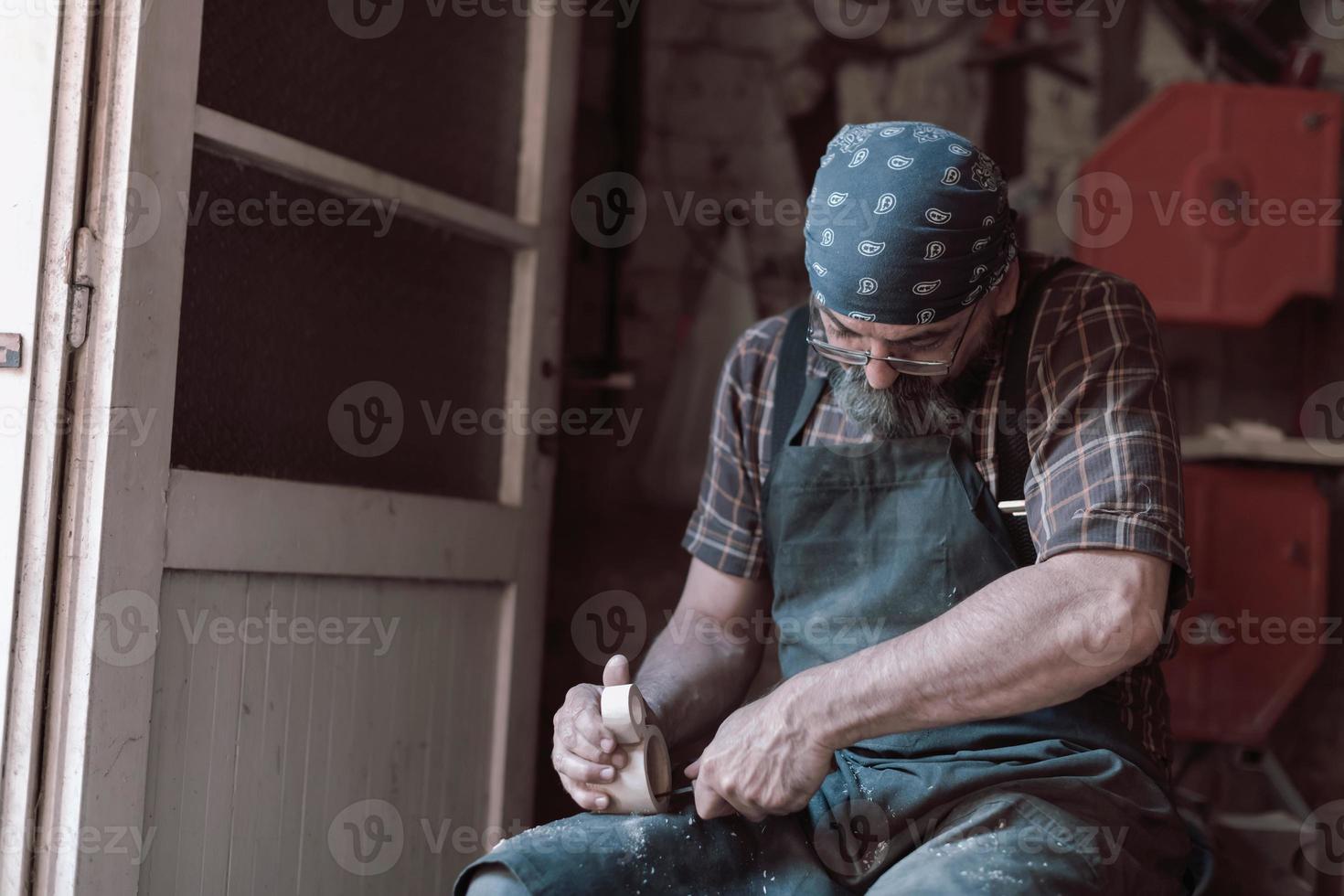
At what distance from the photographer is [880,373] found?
1.71 m

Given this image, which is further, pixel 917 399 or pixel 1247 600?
pixel 1247 600

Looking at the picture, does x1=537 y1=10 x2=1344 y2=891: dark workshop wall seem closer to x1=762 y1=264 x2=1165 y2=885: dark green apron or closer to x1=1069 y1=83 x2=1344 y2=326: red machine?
x1=1069 y1=83 x2=1344 y2=326: red machine

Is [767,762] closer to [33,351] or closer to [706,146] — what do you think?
[33,351]

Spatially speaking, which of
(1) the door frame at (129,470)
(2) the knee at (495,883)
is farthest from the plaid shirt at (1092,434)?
(1) the door frame at (129,470)

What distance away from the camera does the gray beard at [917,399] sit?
173 centimetres

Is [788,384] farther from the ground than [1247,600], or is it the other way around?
[788,384]

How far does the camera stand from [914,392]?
1738 millimetres

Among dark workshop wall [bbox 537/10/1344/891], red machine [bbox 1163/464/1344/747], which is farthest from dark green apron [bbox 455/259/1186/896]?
dark workshop wall [bbox 537/10/1344/891]

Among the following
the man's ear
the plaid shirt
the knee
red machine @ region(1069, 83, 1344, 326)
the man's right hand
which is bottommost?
the knee

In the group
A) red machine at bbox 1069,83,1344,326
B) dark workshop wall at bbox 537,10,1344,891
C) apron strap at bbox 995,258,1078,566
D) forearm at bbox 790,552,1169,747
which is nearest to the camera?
forearm at bbox 790,552,1169,747

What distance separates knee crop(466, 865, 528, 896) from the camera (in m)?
1.47

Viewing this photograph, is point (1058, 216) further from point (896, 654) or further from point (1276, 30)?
point (896, 654)

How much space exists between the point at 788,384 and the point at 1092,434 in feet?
1.62

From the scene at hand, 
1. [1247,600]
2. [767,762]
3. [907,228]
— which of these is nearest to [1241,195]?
[1247,600]
